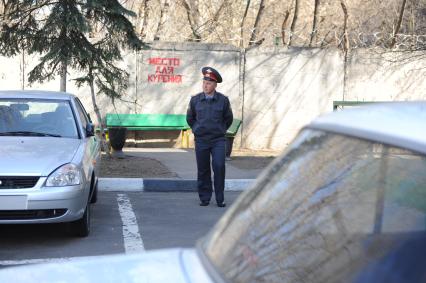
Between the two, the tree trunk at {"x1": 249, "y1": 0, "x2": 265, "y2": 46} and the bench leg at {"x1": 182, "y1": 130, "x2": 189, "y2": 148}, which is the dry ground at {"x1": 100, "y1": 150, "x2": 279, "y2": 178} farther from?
the tree trunk at {"x1": 249, "y1": 0, "x2": 265, "y2": 46}

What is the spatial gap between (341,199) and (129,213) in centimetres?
643

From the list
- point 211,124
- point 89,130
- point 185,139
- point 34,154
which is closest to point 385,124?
point 34,154

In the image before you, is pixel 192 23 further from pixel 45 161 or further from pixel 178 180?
pixel 45 161

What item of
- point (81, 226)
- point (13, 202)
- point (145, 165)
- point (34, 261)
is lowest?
point (145, 165)

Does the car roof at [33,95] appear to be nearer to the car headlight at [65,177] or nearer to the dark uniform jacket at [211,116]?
the dark uniform jacket at [211,116]

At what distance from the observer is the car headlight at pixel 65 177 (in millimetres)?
6148

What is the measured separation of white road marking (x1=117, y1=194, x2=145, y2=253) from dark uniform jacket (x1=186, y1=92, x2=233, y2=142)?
1.35m

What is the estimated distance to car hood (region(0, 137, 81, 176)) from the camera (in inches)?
240

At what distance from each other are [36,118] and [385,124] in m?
6.33

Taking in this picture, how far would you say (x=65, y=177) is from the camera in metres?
6.22

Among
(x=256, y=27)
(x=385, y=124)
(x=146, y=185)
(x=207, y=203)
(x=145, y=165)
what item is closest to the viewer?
(x=385, y=124)

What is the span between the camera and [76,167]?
6.35 meters

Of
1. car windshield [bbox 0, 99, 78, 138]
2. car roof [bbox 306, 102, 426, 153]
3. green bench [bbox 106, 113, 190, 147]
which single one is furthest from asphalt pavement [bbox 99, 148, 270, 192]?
car roof [bbox 306, 102, 426, 153]

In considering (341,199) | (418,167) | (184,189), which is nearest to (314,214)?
(341,199)
